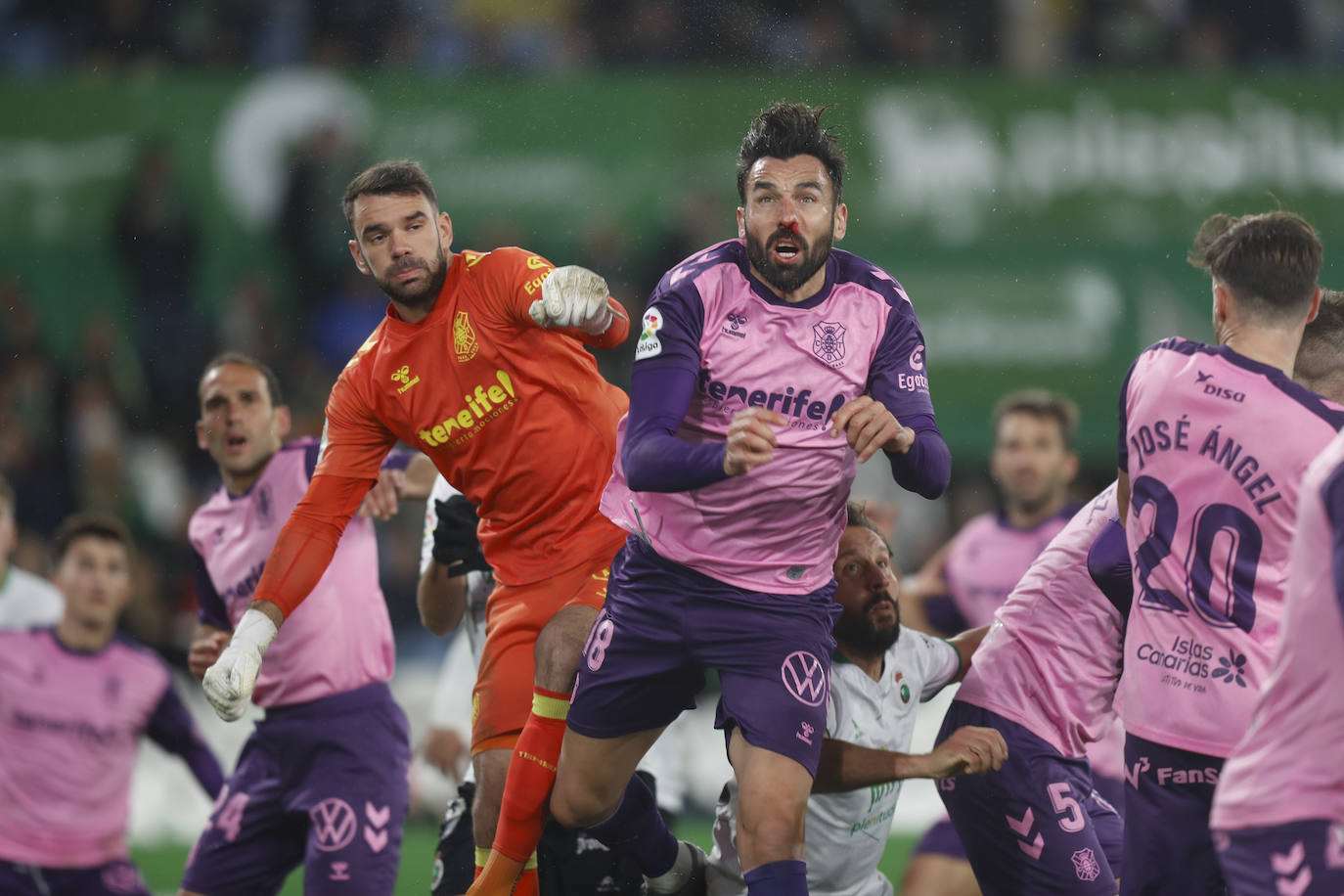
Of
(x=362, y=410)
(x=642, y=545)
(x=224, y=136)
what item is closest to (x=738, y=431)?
(x=642, y=545)

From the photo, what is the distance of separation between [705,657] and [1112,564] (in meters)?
1.25

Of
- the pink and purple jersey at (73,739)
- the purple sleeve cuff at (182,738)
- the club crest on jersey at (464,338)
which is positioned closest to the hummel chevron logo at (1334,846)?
the club crest on jersey at (464,338)

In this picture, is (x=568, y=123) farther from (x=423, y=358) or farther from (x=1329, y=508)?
(x=1329, y=508)

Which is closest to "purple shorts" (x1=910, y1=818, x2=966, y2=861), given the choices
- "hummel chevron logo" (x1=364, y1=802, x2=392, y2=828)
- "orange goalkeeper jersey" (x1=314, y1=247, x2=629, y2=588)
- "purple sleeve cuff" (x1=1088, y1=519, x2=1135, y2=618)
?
"hummel chevron logo" (x1=364, y1=802, x2=392, y2=828)

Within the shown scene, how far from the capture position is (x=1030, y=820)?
5141 mm

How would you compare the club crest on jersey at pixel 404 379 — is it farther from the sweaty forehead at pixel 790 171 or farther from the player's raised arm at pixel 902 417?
the player's raised arm at pixel 902 417

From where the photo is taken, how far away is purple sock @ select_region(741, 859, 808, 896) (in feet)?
14.3

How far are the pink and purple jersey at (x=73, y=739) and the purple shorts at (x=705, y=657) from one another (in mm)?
3485

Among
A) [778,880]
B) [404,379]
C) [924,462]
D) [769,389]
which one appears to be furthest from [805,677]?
[404,379]

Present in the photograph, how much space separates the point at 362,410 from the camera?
5.46 meters

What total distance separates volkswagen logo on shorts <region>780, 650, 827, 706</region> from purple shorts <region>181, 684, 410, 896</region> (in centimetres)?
233

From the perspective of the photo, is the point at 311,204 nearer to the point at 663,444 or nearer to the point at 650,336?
the point at 650,336

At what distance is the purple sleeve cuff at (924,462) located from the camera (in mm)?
4352

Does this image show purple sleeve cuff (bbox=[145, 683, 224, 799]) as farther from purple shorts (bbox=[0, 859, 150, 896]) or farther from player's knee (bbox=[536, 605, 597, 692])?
player's knee (bbox=[536, 605, 597, 692])
